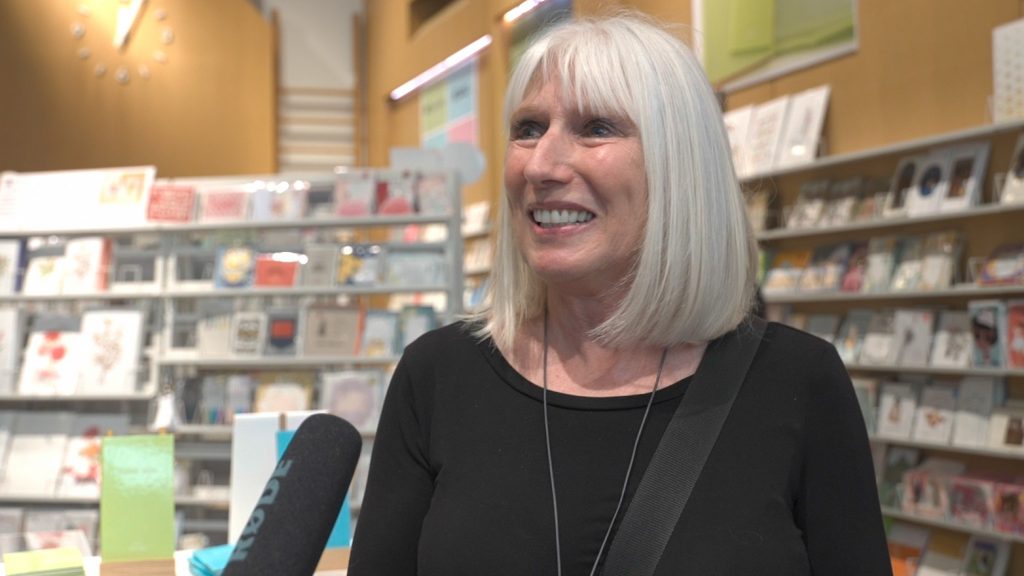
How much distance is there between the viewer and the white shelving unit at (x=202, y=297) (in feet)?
16.7

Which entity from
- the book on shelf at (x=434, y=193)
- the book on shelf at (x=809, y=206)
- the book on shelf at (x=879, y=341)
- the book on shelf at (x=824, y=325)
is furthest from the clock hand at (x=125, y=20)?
the book on shelf at (x=879, y=341)

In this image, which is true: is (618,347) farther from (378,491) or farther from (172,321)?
(172,321)

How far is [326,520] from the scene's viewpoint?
658 mm

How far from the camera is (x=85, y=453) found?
5.12 meters

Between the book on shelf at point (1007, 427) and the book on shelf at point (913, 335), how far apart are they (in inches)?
15.6

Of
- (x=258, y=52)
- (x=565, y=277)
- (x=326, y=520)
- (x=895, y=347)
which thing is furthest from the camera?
(x=258, y=52)

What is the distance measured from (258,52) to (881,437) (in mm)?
8007

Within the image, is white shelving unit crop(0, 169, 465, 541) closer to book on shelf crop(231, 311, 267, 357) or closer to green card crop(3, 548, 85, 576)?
book on shelf crop(231, 311, 267, 357)

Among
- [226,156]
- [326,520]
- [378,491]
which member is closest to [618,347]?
[378,491]

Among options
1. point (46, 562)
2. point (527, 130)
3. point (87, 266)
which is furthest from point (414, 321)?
point (527, 130)

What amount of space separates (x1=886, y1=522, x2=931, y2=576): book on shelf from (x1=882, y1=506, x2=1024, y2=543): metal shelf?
0.14 feet

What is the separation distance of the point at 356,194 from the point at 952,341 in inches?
113

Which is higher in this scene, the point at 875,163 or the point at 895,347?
the point at 875,163

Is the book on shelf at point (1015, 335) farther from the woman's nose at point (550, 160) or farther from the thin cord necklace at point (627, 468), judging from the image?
the woman's nose at point (550, 160)
